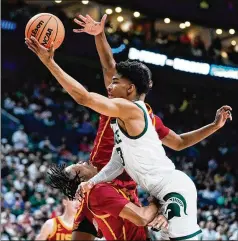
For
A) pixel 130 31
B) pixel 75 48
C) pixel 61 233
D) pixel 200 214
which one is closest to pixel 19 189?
pixel 200 214

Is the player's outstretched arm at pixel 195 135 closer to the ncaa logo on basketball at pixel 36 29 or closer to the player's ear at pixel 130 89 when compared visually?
the player's ear at pixel 130 89

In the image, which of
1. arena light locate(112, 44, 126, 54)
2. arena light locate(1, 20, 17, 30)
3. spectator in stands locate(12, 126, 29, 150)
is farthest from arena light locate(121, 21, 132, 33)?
spectator in stands locate(12, 126, 29, 150)

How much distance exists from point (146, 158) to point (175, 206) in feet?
1.35

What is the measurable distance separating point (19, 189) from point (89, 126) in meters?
5.55

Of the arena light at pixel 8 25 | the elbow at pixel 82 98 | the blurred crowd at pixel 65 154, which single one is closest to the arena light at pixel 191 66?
the blurred crowd at pixel 65 154

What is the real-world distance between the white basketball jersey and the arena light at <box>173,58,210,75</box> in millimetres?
18110

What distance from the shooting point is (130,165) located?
5.11 m

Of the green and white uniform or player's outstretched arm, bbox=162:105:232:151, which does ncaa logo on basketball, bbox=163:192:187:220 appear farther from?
player's outstretched arm, bbox=162:105:232:151

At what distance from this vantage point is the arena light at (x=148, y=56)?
72.0 feet

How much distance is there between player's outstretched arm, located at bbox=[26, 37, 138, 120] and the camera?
4613 mm

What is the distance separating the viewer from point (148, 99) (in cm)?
2322

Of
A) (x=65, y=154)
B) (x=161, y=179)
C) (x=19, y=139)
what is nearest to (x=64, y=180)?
(x=161, y=179)

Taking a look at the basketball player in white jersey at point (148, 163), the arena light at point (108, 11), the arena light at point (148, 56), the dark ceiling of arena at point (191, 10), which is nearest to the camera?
the basketball player in white jersey at point (148, 163)

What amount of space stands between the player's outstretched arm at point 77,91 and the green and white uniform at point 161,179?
0.25 meters
